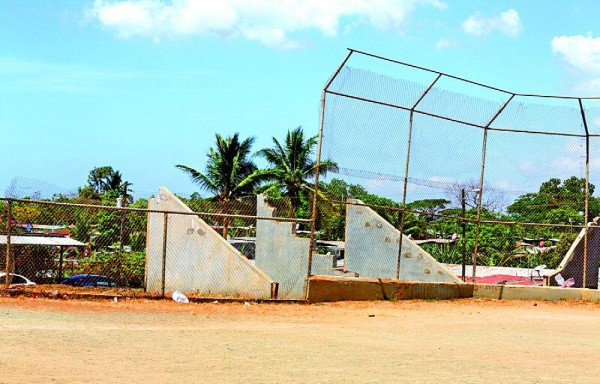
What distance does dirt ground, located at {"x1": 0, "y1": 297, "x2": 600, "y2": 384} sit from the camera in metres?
8.14

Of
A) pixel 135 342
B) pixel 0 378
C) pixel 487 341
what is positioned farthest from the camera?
pixel 487 341

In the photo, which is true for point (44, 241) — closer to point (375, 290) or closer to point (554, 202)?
point (375, 290)

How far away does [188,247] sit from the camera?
54.8ft

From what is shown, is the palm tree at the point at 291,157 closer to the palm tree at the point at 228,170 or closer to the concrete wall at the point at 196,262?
the palm tree at the point at 228,170

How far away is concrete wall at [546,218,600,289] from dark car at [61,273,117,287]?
9847 mm

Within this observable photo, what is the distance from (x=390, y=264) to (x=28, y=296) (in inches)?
336

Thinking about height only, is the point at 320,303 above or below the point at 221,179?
below

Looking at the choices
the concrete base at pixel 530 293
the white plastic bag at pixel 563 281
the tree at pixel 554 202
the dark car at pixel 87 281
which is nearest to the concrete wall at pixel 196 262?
the dark car at pixel 87 281

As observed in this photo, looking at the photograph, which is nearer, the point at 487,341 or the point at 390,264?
→ the point at 487,341

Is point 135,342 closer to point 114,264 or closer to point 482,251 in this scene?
point 114,264

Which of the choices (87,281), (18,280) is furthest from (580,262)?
(18,280)

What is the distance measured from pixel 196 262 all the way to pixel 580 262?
30.7 feet

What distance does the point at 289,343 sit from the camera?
10.4 m

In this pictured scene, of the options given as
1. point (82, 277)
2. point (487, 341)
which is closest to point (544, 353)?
point (487, 341)
